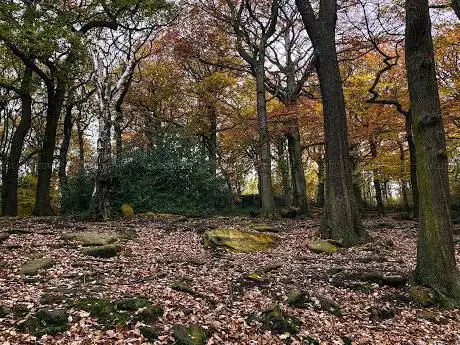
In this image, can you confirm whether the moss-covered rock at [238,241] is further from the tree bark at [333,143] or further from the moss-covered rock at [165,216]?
the moss-covered rock at [165,216]

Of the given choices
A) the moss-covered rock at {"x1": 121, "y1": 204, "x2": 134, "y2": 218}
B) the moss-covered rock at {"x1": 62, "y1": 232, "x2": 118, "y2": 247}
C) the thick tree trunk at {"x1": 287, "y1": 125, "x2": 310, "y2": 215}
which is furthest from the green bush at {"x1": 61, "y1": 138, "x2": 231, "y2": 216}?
the moss-covered rock at {"x1": 62, "y1": 232, "x2": 118, "y2": 247}

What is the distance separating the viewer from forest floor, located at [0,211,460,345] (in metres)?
4.21

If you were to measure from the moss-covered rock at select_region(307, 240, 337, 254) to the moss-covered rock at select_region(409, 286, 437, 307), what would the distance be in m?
2.70

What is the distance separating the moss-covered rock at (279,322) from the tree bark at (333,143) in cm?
464

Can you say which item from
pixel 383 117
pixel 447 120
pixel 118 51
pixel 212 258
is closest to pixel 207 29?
pixel 118 51

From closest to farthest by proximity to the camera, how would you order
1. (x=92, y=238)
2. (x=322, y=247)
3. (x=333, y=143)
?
(x=92, y=238) < (x=322, y=247) < (x=333, y=143)

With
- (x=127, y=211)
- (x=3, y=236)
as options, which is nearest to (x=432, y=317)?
(x=3, y=236)

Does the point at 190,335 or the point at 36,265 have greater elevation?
the point at 36,265

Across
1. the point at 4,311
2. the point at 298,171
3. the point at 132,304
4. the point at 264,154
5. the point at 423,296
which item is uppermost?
the point at 264,154

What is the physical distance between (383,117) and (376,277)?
13881mm

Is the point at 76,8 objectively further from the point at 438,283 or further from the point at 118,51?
the point at 438,283

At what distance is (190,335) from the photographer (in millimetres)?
4188

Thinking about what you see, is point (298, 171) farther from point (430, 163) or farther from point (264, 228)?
point (430, 163)

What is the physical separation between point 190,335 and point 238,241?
4.80 meters
